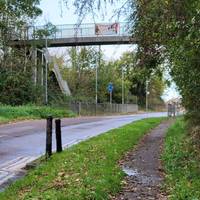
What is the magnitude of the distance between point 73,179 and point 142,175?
6.70 ft

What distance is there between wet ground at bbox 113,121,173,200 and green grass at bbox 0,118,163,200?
22cm

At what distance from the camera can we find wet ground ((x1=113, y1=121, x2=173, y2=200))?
962 centimetres

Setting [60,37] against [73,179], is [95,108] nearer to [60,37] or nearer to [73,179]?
[60,37]

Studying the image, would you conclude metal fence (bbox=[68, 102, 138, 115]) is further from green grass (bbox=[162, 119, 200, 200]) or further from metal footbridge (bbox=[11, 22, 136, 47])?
green grass (bbox=[162, 119, 200, 200])

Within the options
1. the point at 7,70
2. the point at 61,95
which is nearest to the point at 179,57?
the point at 7,70

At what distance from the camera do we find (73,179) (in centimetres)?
1055

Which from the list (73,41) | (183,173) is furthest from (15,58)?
(183,173)

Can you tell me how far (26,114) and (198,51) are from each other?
33.0m

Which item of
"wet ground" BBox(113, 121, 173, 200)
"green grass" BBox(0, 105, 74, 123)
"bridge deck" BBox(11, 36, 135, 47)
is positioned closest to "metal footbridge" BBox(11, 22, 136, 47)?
"bridge deck" BBox(11, 36, 135, 47)

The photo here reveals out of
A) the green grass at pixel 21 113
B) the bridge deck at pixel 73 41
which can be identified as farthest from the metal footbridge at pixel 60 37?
the green grass at pixel 21 113

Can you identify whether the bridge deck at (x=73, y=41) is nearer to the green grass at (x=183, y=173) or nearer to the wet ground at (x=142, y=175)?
the wet ground at (x=142, y=175)

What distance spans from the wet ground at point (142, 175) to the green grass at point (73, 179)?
222mm

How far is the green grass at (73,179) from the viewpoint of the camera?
906cm

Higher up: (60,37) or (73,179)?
(60,37)
